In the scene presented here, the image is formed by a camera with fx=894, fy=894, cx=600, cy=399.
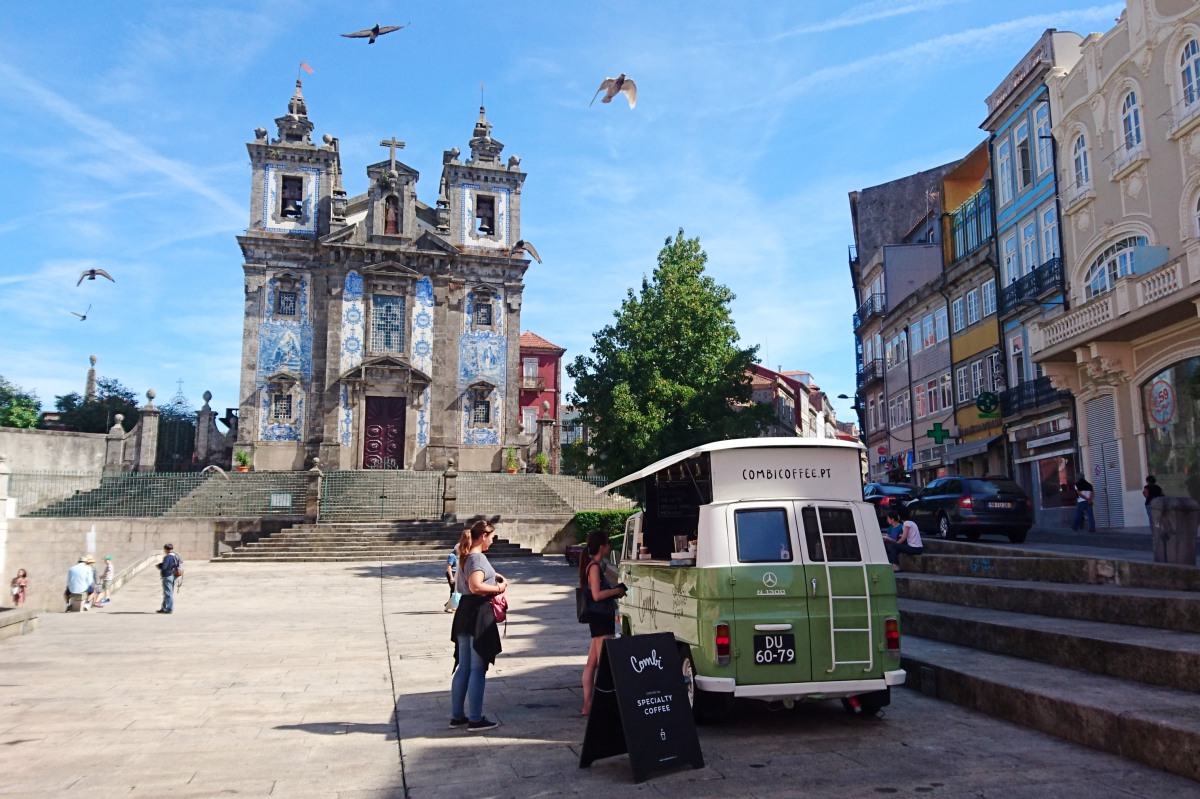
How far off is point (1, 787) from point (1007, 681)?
7.81 metres

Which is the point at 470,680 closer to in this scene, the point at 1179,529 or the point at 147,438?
the point at 1179,529

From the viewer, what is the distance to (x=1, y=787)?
605cm

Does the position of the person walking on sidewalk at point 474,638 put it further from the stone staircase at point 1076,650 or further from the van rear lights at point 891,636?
the stone staircase at point 1076,650

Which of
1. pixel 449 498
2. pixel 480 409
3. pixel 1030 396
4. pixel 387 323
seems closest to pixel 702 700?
pixel 1030 396

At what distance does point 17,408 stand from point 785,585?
5670cm

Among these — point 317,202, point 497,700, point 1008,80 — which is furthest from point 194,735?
point 317,202

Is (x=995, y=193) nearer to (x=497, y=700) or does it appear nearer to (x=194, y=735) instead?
(x=497, y=700)

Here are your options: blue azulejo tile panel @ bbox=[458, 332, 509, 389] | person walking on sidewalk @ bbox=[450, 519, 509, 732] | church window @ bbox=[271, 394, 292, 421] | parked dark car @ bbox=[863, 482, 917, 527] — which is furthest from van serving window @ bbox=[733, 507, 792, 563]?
church window @ bbox=[271, 394, 292, 421]

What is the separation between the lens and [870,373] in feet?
153

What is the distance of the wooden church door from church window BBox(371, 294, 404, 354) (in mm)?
2545

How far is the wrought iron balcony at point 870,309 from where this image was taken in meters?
44.4

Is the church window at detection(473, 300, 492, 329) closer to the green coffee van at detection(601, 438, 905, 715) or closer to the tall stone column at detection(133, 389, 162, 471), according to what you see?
the tall stone column at detection(133, 389, 162, 471)

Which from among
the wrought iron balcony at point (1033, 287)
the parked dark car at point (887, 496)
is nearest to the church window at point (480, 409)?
the parked dark car at point (887, 496)

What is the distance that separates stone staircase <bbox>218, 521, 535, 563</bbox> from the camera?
93.6 feet
